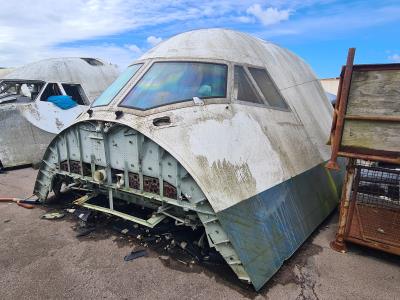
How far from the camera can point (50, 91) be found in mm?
11289

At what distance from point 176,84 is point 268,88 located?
1.83 metres

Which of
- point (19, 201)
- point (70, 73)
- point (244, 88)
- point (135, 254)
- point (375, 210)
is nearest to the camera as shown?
point (135, 254)

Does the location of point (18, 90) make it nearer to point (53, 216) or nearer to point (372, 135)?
point (53, 216)

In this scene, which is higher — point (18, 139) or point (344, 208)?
point (344, 208)

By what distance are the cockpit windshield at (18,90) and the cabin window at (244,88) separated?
9.04 meters

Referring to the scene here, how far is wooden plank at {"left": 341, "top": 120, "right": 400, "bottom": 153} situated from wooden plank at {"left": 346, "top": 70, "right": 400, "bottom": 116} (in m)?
0.15

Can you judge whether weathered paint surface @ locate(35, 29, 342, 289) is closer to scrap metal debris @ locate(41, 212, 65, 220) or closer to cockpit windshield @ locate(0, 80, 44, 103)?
scrap metal debris @ locate(41, 212, 65, 220)

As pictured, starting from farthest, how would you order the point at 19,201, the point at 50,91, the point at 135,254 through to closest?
1. the point at 50,91
2. the point at 19,201
3. the point at 135,254

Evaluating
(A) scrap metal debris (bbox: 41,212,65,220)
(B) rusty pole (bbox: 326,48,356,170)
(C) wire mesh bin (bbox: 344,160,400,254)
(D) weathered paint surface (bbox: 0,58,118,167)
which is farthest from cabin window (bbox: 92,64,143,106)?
(D) weathered paint surface (bbox: 0,58,118,167)

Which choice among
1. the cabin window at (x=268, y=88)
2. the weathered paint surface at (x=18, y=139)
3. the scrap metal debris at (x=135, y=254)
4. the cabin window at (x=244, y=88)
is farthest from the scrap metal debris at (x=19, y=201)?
the cabin window at (x=268, y=88)

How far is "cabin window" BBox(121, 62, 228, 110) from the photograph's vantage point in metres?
4.44

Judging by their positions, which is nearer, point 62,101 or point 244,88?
point 244,88

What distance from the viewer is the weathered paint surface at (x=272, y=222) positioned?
362cm

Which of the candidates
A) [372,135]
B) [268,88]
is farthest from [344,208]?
[268,88]
